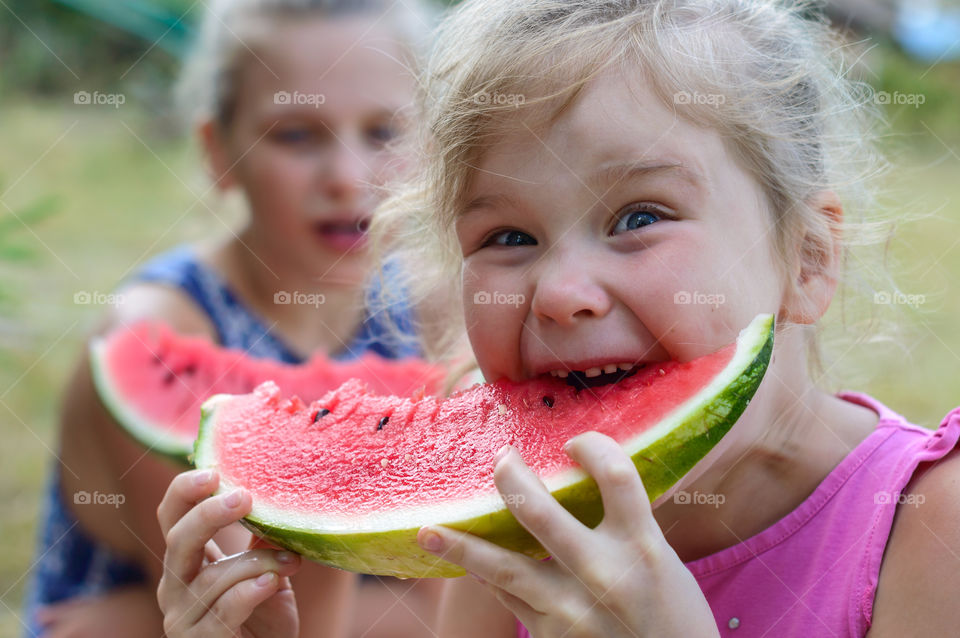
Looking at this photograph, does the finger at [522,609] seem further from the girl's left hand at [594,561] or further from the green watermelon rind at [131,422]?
the green watermelon rind at [131,422]

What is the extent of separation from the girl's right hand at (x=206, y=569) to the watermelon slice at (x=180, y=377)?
0.98 meters

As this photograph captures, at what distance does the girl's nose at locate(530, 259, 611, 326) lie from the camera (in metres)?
→ 1.50

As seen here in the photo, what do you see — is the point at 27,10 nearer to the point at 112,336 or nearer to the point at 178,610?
the point at 112,336

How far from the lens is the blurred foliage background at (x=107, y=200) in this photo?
9.81ft

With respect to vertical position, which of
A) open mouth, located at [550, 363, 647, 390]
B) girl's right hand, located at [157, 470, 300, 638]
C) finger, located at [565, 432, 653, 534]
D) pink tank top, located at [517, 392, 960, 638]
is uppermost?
finger, located at [565, 432, 653, 534]

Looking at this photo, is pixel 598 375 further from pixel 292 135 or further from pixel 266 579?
pixel 292 135

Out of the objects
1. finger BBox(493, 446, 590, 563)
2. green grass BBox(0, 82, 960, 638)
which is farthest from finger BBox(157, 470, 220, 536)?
green grass BBox(0, 82, 960, 638)

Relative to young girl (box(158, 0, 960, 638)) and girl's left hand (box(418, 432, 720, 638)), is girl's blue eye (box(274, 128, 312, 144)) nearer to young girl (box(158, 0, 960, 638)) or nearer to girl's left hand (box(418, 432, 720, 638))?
young girl (box(158, 0, 960, 638))

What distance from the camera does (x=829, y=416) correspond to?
74.7 inches

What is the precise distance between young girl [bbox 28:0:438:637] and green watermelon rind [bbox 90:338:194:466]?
11 cm

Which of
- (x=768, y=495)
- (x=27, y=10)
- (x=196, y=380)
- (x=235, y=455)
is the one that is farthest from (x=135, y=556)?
(x=27, y=10)

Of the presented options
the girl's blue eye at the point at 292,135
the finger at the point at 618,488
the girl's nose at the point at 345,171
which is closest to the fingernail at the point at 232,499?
the finger at the point at 618,488

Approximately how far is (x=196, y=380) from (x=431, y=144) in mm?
1397

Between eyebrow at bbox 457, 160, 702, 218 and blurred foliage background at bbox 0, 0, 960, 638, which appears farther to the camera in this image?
blurred foliage background at bbox 0, 0, 960, 638
